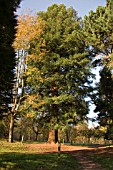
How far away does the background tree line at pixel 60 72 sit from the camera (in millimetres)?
29312

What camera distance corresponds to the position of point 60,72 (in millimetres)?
32062

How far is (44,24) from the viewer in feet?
103

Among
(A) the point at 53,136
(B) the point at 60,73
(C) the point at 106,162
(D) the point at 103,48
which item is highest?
(D) the point at 103,48

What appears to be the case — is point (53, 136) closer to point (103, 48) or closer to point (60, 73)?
point (60, 73)

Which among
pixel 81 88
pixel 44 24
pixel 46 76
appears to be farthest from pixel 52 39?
pixel 81 88

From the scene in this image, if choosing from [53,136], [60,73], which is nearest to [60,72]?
[60,73]

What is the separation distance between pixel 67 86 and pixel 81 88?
240 cm

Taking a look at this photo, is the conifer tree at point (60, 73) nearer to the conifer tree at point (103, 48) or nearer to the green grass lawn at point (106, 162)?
the conifer tree at point (103, 48)

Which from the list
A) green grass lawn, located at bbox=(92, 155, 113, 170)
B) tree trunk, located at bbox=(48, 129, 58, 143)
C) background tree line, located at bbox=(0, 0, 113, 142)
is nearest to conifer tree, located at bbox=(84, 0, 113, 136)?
background tree line, located at bbox=(0, 0, 113, 142)

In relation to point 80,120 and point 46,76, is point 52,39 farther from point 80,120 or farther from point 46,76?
point 80,120

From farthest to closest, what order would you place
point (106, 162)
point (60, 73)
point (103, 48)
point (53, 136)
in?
point (53, 136)
point (60, 73)
point (103, 48)
point (106, 162)

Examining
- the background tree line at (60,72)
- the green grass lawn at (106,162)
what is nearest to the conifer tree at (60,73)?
the background tree line at (60,72)

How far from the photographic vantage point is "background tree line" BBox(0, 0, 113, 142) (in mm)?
29312

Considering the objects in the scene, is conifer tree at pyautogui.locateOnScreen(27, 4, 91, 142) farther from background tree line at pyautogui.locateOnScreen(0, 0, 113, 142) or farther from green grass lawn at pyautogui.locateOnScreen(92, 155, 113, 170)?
green grass lawn at pyautogui.locateOnScreen(92, 155, 113, 170)
